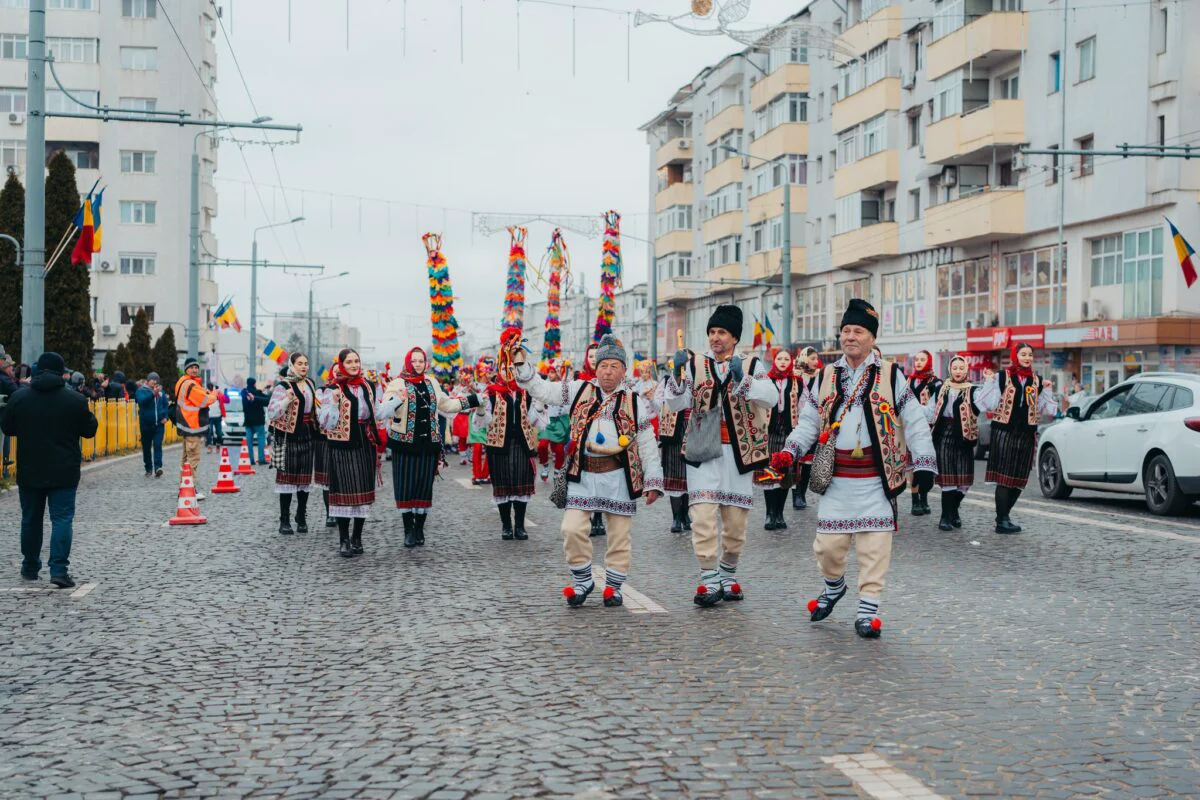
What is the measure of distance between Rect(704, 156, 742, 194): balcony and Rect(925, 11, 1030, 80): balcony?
2202 centimetres

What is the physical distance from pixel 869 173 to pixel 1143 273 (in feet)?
52.7

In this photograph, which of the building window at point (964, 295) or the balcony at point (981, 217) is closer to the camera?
the balcony at point (981, 217)

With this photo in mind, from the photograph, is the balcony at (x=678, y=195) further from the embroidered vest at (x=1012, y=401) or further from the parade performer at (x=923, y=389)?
the embroidered vest at (x=1012, y=401)

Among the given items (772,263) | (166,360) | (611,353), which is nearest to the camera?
(611,353)

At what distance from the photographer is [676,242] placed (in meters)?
75.2

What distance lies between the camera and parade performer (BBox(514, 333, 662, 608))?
9.42 m

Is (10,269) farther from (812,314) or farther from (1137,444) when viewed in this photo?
(1137,444)

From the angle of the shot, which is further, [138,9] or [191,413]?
[138,9]

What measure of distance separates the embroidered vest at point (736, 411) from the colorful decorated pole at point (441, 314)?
1436 cm

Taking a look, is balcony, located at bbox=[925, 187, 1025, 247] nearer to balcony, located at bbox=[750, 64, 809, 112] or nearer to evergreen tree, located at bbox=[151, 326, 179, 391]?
balcony, located at bbox=[750, 64, 809, 112]

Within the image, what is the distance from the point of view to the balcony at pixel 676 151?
74812mm

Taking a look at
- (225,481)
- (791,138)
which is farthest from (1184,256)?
(791,138)

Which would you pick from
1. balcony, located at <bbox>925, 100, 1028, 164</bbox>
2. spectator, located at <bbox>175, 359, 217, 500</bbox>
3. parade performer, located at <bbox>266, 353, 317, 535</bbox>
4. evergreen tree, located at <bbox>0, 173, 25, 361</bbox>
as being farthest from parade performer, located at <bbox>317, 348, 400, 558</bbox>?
evergreen tree, located at <bbox>0, 173, 25, 361</bbox>

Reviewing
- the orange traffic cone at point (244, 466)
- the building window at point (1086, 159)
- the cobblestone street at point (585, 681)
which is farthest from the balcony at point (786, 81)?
the cobblestone street at point (585, 681)
